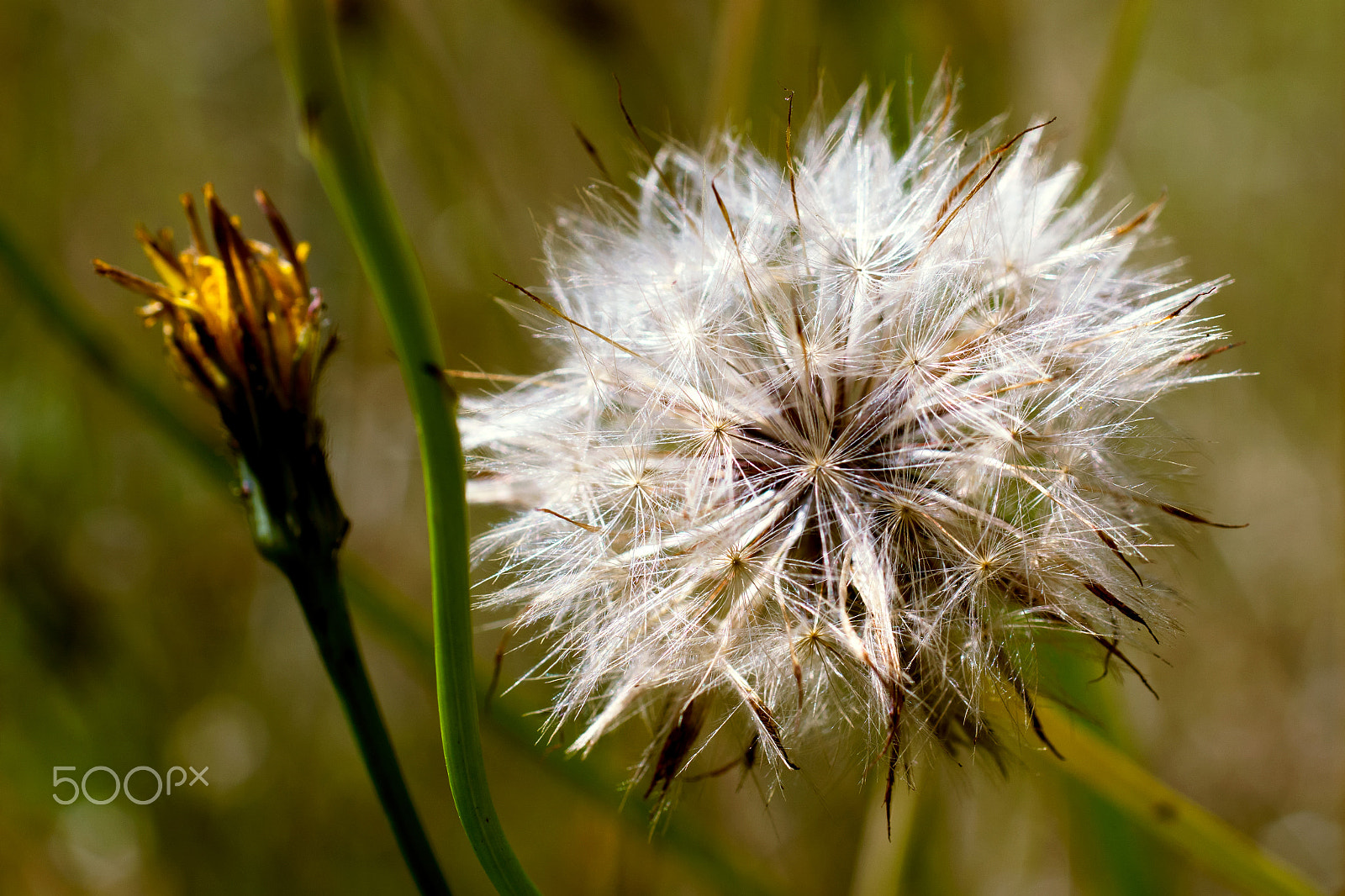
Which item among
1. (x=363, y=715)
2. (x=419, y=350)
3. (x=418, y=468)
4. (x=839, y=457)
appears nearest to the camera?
(x=419, y=350)

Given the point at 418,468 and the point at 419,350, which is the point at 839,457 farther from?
the point at 418,468

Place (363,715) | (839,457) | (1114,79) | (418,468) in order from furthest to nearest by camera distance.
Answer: (418,468)
(1114,79)
(839,457)
(363,715)

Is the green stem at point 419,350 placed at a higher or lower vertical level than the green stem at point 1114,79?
lower

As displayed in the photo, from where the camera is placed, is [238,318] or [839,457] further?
[839,457]

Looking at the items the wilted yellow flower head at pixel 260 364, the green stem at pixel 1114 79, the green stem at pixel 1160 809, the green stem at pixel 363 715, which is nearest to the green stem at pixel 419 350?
the green stem at pixel 363 715

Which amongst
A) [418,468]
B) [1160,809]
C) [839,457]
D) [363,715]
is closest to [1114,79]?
[839,457]

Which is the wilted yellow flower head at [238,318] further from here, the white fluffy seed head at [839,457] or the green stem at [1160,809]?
the green stem at [1160,809]

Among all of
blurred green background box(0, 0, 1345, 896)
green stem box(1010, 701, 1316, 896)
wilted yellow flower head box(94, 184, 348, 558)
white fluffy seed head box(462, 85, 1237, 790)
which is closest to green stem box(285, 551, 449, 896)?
wilted yellow flower head box(94, 184, 348, 558)

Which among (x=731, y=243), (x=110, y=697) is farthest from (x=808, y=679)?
(x=110, y=697)
